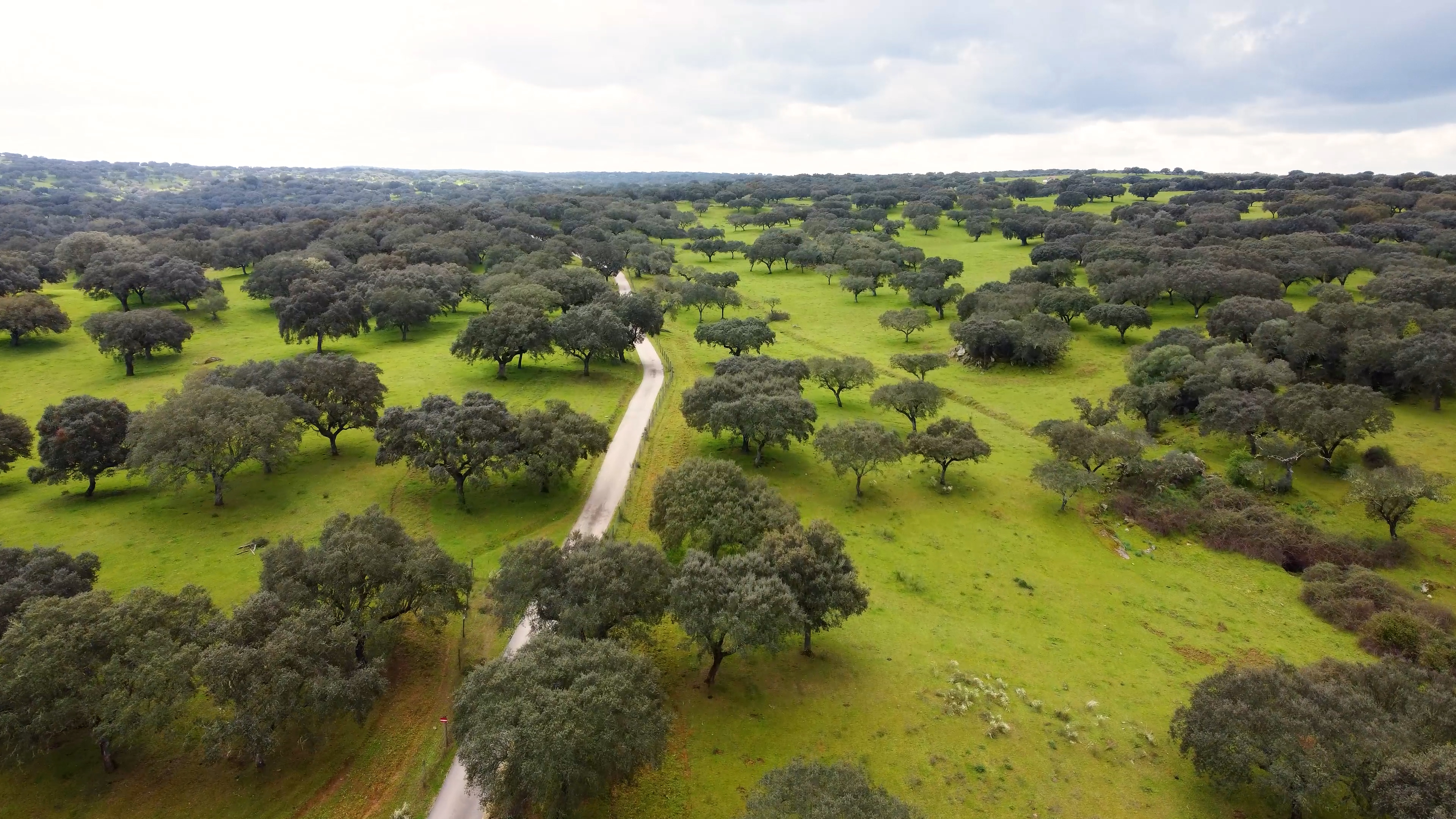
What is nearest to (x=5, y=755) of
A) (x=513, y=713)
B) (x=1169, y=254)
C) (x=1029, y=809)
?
(x=513, y=713)

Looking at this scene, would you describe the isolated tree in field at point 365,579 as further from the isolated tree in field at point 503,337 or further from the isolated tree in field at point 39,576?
the isolated tree in field at point 503,337

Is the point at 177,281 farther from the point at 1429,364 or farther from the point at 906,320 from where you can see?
the point at 1429,364

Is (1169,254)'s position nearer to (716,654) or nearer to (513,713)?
(716,654)

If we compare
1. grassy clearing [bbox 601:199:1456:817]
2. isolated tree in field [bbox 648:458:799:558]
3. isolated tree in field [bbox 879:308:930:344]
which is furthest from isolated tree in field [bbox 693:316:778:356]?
isolated tree in field [bbox 648:458:799:558]

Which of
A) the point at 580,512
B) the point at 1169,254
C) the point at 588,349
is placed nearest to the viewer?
the point at 580,512

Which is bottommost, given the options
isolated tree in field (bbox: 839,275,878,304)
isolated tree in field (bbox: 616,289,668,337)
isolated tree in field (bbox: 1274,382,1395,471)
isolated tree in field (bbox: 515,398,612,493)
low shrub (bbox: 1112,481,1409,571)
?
low shrub (bbox: 1112,481,1409,571)

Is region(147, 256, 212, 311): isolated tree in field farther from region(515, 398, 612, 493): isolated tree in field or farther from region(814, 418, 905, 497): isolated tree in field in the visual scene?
region(814, 418, 905, 497): isolated tree in field

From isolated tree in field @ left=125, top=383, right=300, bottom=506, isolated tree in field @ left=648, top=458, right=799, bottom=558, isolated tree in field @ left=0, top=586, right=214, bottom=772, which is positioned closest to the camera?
isolated tree in field @ left=0, top=586, right=214, bottom=772
